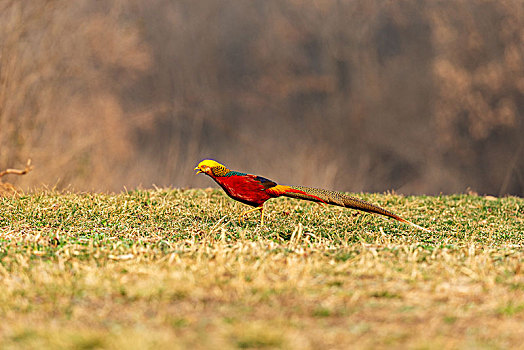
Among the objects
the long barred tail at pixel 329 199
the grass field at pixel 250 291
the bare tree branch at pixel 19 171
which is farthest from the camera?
the bare tree branch at pixel 19 171

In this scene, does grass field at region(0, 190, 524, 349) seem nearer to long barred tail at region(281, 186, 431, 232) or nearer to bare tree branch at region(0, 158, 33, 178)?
long barred tail at region(281, 186, 431, 232)

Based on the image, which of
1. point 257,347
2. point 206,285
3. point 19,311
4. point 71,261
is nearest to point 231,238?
point 71,261

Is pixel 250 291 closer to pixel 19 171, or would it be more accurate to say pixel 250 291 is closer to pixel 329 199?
pixel 329 199

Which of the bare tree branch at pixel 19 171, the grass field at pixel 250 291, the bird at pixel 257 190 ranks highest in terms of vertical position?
the bird at pixel 257 190

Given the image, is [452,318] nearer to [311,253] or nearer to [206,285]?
[206,285]

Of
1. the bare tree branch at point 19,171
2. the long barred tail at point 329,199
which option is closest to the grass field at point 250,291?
the long barred tail at point 329,199

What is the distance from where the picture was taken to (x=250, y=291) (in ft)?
8.02

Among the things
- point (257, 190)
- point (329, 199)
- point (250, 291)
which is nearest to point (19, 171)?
point (257, 190)

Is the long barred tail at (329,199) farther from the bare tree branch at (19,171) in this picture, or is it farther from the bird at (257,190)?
the bare tree branch at (19,171)

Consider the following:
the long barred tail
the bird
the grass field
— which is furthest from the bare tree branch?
the long barred tail

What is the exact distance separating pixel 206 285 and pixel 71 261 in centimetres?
100

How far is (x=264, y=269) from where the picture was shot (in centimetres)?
282

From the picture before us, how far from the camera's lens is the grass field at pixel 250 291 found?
1963mm

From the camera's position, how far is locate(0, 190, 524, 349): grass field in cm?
196
